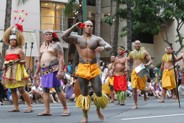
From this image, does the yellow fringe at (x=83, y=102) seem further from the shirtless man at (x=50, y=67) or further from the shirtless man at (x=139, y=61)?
the shirtless man at (x=139, y=61)

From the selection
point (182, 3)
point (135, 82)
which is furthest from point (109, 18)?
point (135, 82)

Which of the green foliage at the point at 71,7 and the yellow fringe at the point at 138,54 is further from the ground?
the green foliage at the point at 71,7

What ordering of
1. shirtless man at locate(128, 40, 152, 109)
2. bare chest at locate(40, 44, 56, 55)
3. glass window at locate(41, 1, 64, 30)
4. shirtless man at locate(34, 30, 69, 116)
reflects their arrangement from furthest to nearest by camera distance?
glass window at locate(41, 1, 64, 30) < shirtless man at locate(128, 40, 152, 109) < bare chest at locate(40, 44, 56, 55) < shirtless man at locate(34, 30, 69, 116)

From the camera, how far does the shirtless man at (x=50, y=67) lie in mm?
10383

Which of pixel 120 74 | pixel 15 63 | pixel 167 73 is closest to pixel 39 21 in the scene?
pixel 167 73

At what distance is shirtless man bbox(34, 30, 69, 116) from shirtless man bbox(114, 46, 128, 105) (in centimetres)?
464

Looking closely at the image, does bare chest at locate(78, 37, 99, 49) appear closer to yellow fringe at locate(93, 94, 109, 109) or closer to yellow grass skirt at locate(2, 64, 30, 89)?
yellow fringe at locate(93, 94, 109, 109)

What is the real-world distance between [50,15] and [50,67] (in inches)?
966

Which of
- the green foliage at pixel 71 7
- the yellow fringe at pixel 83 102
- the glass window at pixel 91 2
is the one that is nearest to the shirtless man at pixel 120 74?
the yellow fringe at pixel 83 102

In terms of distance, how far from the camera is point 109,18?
86.9 ft

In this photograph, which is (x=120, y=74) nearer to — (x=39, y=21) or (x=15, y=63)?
(x=15, y=63)

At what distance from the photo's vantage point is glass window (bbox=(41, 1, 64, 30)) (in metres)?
34.5

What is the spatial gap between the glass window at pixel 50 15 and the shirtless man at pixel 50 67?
2404 cm

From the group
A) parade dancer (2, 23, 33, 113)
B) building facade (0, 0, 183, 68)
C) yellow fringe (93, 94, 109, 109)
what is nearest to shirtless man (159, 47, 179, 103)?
parade dancer (2, 23, 33, 113)
